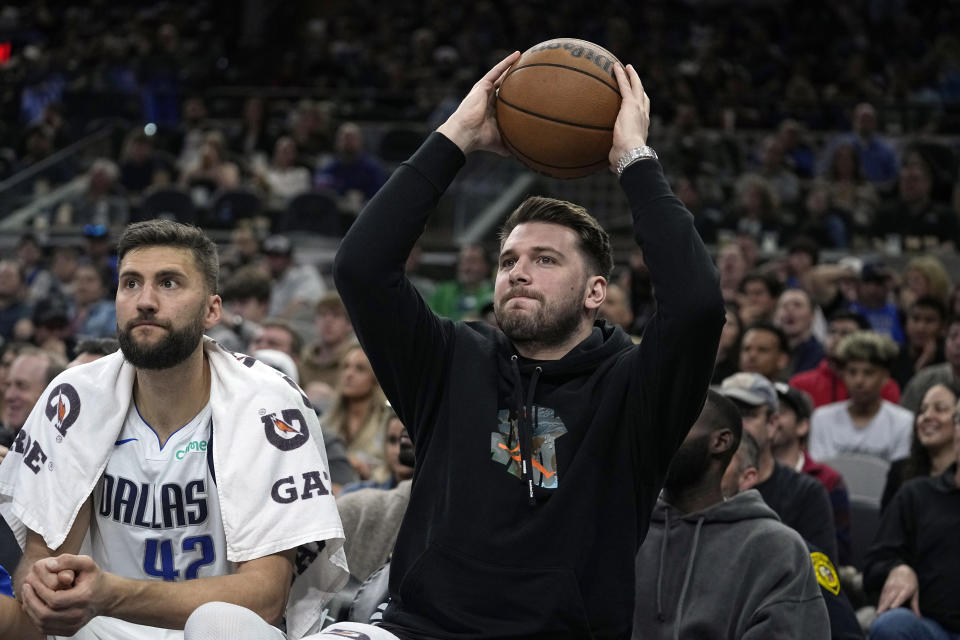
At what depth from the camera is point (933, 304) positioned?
816 cm

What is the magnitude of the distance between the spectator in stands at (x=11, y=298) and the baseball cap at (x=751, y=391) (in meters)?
6.74

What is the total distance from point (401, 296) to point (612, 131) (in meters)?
0.75

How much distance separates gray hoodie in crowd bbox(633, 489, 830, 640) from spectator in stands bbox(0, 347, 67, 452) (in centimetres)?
333

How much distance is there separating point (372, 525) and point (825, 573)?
165 cm

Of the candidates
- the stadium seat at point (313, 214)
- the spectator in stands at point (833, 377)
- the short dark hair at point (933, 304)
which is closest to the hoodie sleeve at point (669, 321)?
the spectator in stands at point (833, 377)

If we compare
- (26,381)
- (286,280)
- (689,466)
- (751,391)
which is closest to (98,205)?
(286,280)

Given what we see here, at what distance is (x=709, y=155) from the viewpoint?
42.5 ft

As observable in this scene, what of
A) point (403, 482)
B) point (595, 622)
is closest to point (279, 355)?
point (403, 482)

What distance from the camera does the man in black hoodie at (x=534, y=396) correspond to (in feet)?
10.1

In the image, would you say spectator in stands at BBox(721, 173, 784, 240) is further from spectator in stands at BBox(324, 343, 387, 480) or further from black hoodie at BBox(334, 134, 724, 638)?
black hoodie at BBox(334, 134, 724, 638)

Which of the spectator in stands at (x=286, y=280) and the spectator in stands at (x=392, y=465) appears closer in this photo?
the spectator in stands at (x=392, y=465)

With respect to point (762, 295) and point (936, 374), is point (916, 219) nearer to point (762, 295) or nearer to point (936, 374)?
point (762, 295)

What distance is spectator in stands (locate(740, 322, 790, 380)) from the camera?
723cm

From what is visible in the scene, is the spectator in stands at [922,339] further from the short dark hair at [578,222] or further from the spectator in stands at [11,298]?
the spectator in stands at [11,298]
